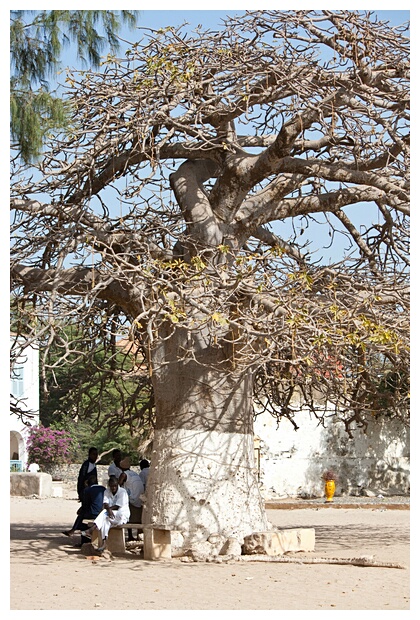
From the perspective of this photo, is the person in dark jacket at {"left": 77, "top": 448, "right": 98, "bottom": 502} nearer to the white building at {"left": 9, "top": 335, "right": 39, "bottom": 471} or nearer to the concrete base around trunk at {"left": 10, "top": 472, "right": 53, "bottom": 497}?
the concrete base around trunk at {"left": 10, "top": 472, "right": 53, "bottom": 497}

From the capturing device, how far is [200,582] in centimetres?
940

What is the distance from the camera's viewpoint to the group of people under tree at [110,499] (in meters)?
11.5

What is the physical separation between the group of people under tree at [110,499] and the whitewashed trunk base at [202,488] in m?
0.37

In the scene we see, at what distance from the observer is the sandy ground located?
27.2 ft

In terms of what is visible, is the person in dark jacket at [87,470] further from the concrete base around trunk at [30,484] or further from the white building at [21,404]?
the white building at [21,404]

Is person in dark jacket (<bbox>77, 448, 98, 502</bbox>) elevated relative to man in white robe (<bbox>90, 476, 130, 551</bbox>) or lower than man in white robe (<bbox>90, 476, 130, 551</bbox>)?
elevated

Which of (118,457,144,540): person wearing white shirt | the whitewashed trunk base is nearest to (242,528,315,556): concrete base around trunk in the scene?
the whitewashed trunk base

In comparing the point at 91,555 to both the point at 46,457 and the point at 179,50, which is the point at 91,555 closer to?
the point at 179,50

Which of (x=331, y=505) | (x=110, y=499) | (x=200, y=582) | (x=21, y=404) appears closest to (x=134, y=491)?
(x=110, y=499)

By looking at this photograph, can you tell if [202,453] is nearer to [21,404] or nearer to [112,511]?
[112,511]

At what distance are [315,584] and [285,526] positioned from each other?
23.5 feet

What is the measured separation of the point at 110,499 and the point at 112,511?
165 mm

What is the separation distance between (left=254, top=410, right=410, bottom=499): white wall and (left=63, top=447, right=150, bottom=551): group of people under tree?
9.49 m

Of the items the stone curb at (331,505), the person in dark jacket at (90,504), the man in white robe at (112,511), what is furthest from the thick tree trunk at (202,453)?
the stone curb at (331,505)
